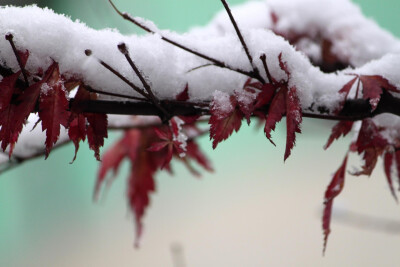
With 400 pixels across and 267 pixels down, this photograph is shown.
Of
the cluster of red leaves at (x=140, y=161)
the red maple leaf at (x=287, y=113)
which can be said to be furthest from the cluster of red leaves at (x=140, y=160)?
the red maple leaf at (x=287, y=113)

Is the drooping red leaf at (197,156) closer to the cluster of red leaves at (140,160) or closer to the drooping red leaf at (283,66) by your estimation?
the cluster of red leaves at (140,160)

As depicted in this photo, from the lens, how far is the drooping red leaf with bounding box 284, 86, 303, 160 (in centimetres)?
48

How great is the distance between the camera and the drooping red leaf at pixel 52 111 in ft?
1.52

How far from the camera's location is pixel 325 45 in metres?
1.01

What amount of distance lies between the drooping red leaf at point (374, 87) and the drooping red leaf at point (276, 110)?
112mm

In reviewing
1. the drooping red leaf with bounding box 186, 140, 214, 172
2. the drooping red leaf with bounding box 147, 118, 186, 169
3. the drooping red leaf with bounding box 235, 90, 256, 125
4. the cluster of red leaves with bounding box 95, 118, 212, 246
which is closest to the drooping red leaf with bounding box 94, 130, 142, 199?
the cluster of red leaves with bounding box 95, 118, 212, 246

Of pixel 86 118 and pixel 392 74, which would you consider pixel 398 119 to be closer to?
pixel 392 74

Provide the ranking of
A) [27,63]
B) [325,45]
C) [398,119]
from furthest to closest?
[325,45] → [398,119] → [27,63]

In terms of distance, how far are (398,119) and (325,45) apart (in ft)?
1.49

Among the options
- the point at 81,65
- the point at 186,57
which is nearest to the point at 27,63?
the point at 81,65

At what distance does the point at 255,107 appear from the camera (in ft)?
1.67

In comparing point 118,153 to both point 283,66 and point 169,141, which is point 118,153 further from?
point 283,66

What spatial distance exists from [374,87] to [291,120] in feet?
0.45

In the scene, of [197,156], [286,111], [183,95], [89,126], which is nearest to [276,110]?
[286,111]
